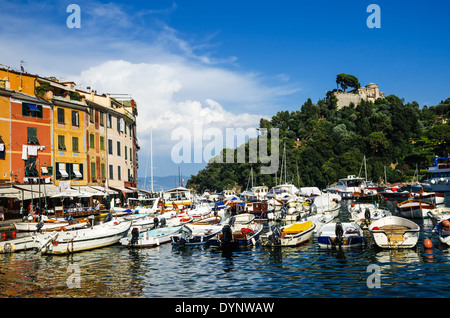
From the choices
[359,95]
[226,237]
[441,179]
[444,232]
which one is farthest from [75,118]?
[359,95]

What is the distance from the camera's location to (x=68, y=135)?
48750mm

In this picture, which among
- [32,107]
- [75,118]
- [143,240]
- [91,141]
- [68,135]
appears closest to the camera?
[143,240]

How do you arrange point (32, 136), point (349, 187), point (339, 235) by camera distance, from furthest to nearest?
point (349, 187) < point (32, 136) < point (339, 235)

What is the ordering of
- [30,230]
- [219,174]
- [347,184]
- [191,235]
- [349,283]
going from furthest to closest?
[219,174], [347,184], [30,230], [191,235], [349,283]

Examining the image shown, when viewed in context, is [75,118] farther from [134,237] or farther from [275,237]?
[275,237]

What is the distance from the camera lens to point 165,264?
2303 centimetres

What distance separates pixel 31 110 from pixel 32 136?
3.05 meters

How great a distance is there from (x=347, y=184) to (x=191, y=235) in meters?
72.5

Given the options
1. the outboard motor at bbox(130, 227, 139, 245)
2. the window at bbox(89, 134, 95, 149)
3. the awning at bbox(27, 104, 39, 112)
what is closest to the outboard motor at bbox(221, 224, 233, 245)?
the outboard motor at bbox(130, 227, 139, 245)

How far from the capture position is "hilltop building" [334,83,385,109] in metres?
183

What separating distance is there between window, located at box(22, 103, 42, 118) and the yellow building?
2.07m

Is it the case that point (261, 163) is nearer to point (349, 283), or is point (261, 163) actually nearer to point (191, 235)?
point (191, 235)

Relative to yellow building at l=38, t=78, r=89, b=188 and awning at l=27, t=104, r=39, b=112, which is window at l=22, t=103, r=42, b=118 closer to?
awning at l=27, t=104, r=39, b=112
